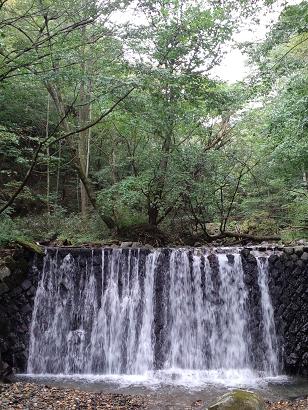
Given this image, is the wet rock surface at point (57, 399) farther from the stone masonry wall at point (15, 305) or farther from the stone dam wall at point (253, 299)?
the stone dam wall at point (253, 299)

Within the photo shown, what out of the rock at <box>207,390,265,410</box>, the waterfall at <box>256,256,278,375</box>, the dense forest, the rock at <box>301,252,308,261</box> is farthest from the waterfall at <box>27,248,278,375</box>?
the rock at <box>207,390,265,410</box>

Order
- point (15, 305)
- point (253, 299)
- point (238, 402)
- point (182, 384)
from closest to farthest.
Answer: point (238, 402), point (182, 384), point (15, 305), point (253, 299)

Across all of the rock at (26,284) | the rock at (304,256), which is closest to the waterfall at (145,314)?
the rock at (26,284)

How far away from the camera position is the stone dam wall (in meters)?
7.85

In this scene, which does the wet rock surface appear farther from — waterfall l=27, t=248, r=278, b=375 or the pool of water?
waterfall l=27, t=248, r=278, b=375

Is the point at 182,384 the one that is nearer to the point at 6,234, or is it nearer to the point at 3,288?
the point at 3,288

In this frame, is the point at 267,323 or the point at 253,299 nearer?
the point at 267,323

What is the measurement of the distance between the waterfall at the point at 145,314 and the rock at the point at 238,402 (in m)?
3.29

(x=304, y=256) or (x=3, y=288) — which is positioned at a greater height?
(x=304, y=256)

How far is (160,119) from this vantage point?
31.8 ft

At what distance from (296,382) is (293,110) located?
17.0 feet

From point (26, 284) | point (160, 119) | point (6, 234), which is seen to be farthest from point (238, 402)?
point (160, 119)

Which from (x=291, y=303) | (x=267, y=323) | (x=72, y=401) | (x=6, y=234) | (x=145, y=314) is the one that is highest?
(x=6, y=234)

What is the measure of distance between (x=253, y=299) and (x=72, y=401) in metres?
4.52
